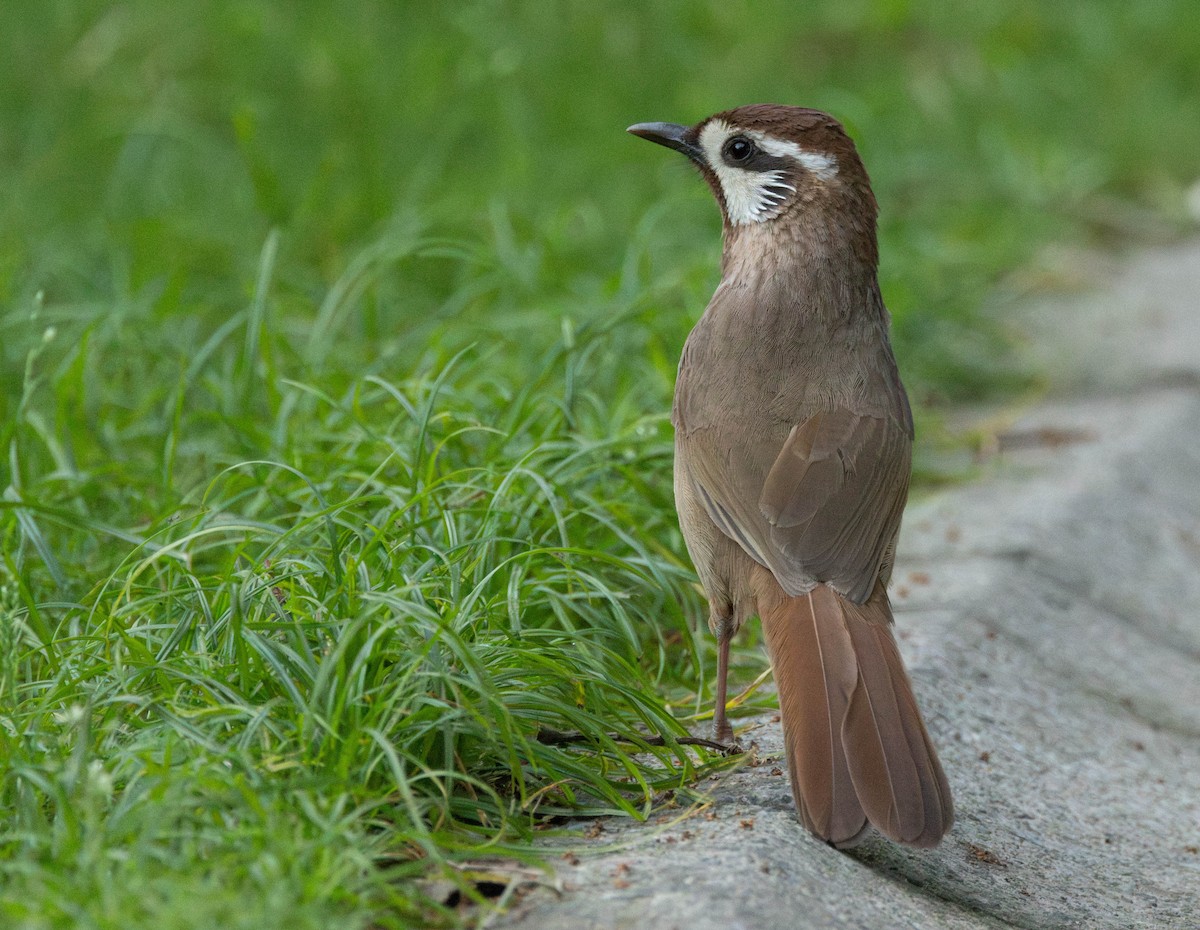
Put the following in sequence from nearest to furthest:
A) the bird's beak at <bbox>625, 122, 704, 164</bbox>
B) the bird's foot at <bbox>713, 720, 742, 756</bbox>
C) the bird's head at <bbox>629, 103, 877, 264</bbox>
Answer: the bird's foot at <bbox>713, 720, 742, 756</bbox>, the bird's head at <bbox>629, 103, 877, 264</bbox>, the bird's beak at <bbox>625, 122, 704, 164</bbox>

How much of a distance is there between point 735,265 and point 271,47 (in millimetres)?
4208

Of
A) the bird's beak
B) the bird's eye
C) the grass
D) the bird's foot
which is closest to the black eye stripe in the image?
the bird's eye

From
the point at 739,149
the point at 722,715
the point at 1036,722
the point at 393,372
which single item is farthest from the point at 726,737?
the point at 393,372

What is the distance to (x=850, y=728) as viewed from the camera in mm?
2906

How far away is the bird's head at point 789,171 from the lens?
3.85 metres

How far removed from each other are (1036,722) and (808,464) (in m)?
0.92

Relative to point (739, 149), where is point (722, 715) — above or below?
below

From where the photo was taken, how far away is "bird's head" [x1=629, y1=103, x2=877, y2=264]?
3846 millimetres

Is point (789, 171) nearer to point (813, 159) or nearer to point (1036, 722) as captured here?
point (813, 159)

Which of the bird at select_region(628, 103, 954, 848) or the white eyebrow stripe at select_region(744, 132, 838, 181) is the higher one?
the white eyebrow stripe at select_region(744, 132, 838, 181)

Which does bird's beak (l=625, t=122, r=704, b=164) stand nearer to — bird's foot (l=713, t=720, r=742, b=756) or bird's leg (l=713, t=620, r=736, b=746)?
bird's leg (l=713, t=620, r=736, b=746)

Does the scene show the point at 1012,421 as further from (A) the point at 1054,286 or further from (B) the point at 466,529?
(B) the point at 466,529

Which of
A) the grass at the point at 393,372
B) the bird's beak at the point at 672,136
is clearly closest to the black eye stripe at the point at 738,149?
the bird's beak at the point at 672,136

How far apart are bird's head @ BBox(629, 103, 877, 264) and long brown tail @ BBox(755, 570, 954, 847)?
109cm
